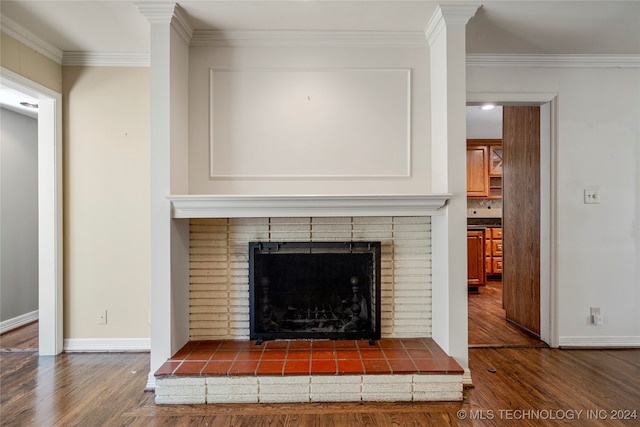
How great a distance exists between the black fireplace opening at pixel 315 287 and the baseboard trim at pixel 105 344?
1.01m

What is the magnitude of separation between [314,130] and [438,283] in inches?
52.6

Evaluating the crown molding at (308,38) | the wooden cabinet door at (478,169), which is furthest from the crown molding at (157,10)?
the wooden cabinet door at (478,169)

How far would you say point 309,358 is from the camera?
2.12m

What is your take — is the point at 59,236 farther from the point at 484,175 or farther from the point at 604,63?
the point at 484,175

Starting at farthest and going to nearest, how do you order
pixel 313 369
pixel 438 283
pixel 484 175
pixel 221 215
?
pixel 484 175 → pixel 438 283 → pixel 221 215 → pixel 313 369

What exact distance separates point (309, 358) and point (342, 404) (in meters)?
0.32

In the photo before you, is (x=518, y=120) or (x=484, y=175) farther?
(x=484, y=175)

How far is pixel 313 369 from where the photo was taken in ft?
6.49

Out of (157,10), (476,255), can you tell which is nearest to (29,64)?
(157,10)

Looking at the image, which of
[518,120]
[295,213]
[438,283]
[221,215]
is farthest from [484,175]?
[221,215]

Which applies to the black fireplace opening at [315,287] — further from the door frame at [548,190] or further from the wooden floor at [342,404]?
the door frame at [548,190]

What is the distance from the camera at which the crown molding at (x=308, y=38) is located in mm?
2316

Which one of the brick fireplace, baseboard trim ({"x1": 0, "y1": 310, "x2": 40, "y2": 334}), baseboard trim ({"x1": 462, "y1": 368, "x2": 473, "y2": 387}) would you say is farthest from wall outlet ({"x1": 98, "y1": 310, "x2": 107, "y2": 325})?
baseboard trim ({"x1": 462, "y1": 368, "x2": 473, "y2": 387})

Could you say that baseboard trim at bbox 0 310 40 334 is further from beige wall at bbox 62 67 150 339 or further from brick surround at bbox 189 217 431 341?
brick surround at bbox 189 217 431 341
